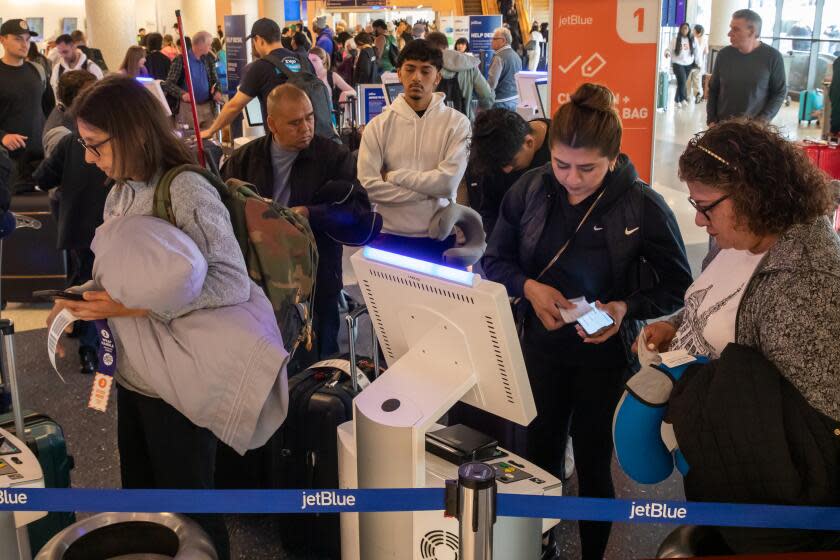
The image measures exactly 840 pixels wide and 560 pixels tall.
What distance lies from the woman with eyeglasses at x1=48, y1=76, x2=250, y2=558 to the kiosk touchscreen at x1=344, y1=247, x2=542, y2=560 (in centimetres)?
47

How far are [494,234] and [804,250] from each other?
118cm

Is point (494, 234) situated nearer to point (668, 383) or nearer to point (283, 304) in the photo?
point (283, 304)

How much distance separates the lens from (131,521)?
2193 mm

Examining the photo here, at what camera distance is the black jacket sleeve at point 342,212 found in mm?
3822

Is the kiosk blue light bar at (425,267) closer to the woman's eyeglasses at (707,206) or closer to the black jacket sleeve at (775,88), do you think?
the woman's eyeglasses at (707,206)

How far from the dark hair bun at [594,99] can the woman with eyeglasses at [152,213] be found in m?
0.99

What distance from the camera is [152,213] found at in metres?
2.31

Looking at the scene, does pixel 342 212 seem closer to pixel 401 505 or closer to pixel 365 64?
A: pixel 401 505

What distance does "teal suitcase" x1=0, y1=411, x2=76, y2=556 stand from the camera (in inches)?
106

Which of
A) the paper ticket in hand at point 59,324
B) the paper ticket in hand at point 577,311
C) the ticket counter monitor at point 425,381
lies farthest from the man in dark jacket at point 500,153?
the paper ticket in hand at point 59,324

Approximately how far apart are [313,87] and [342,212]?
2073 mm

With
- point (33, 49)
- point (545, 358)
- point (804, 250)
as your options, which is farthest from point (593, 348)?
point (33, 49)

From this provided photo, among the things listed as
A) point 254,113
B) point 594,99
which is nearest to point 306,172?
point 594,99

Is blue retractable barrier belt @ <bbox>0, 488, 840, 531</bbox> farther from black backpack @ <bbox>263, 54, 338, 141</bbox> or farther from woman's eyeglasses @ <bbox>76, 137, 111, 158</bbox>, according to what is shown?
black backpack @ <bbox>263, 54, 338, 141</bbox>
